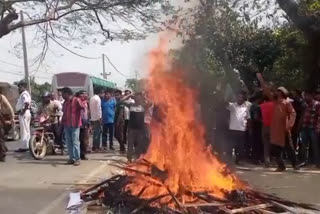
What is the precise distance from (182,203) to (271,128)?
17.9 feet

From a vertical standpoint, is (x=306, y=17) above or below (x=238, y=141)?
above

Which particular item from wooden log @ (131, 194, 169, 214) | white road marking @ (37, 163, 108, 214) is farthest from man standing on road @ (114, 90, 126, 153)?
wooden log @ (131, 194, 169, 214)

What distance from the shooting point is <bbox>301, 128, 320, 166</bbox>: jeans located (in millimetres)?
12234

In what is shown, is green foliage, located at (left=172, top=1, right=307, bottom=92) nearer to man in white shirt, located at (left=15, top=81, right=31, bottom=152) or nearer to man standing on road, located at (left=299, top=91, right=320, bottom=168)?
man standing on road, located at (left=299, top=91, right=320, bottom=168)

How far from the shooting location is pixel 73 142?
12047 mm

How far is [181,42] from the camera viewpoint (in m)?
9.51

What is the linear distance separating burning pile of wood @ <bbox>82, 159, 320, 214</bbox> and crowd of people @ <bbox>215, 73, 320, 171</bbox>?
13.9 ft

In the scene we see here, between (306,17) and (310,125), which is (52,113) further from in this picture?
(306,17)

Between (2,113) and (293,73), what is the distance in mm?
13124

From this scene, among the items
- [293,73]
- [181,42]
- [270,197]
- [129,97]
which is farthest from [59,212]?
[293,73]

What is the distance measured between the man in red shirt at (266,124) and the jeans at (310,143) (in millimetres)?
787

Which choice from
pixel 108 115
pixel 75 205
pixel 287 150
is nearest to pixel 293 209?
pixel 75 205

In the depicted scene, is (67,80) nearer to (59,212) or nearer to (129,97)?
(129,97)

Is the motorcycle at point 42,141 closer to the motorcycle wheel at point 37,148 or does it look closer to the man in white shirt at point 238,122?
the motorcycle wheel at point 37,148
